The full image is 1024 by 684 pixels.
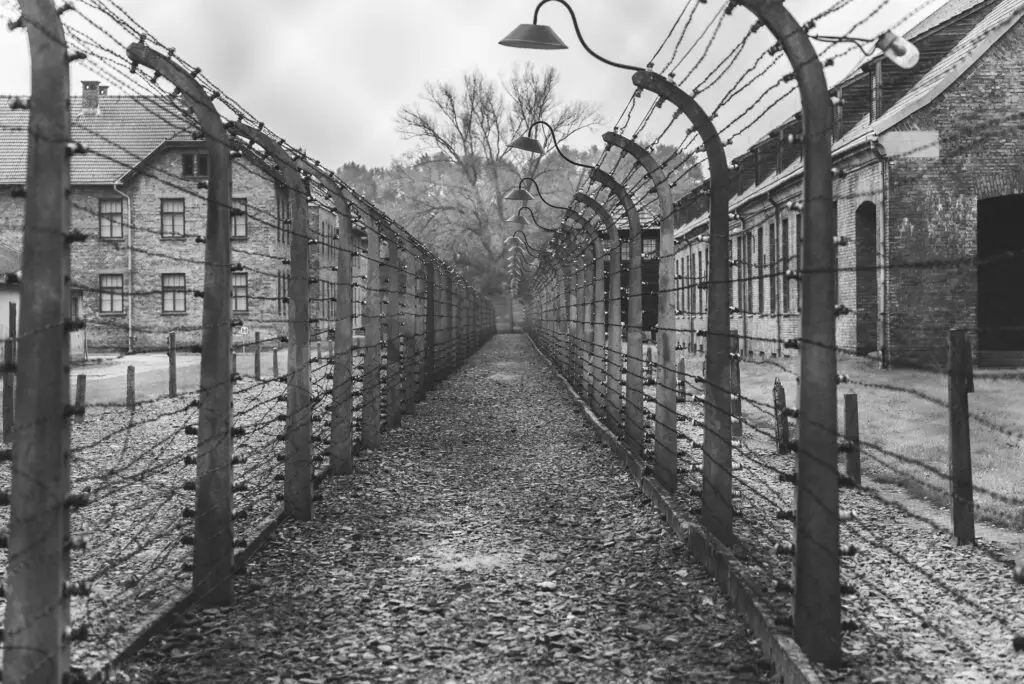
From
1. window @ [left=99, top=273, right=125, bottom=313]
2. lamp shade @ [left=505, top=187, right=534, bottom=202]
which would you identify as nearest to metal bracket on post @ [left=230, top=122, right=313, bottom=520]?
lamp shade @ [left=505, top=187, right=534, bottom=202]

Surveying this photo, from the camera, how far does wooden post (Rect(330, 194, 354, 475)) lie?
8.42 metres

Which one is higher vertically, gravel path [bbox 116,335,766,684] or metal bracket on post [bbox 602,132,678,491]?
metal bracket on post [bbox 602,132,678,491]

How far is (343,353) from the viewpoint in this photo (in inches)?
340

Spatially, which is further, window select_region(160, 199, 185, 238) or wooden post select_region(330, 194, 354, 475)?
window select_region(160, 199, 185, 238)

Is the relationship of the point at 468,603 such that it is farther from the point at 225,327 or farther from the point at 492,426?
the point at 492,426

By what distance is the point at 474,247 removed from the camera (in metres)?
59.8

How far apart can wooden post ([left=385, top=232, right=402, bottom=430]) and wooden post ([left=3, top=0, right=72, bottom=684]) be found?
835 cm

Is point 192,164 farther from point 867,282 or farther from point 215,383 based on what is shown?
point 215,383

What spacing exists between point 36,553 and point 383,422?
8989mm

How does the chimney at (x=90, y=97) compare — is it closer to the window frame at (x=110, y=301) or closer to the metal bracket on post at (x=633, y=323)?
the window frame at (x=110, y=301)

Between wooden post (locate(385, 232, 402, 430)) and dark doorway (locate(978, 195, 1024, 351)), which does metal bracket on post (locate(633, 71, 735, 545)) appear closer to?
wooden post (locate(385, 232, 402, 430))

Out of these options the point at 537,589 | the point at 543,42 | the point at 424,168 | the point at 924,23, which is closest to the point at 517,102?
the point at 424,168

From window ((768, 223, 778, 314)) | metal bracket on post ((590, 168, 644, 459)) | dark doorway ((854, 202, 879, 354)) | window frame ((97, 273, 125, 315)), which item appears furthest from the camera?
window frame ((97, 273, 125, 315))

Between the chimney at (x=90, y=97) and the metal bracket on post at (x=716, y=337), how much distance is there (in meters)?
40.6
